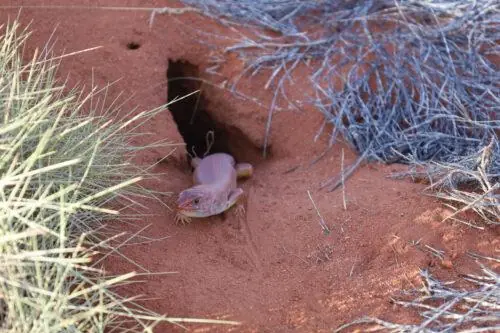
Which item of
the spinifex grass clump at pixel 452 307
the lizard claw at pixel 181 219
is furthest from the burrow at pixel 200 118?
the spinifex grass clump at pixel 452 307

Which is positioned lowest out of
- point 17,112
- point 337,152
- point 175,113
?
point 175,113

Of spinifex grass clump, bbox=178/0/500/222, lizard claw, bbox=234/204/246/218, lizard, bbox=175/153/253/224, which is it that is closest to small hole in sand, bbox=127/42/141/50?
spinifex grass clump, bbox=178/0/500/222

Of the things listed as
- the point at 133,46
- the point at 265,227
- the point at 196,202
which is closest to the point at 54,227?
the point at 196,202

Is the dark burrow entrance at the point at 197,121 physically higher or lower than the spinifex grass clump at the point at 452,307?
lower

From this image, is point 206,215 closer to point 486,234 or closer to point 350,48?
point 486,234

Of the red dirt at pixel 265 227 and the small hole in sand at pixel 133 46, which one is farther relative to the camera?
the small hole in sand at pixel 133 46

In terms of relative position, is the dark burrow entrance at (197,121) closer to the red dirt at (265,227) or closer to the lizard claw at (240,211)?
the red dirt at (265,227)

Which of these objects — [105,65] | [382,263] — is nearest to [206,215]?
[382,263]
